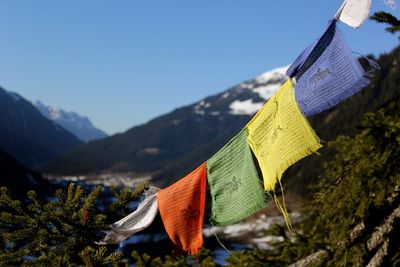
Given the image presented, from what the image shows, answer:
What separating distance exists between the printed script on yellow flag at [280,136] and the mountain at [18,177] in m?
121

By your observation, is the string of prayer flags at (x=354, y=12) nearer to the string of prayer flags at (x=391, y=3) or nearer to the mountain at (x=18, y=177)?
the string of prayer flags at (x=391, y=3)

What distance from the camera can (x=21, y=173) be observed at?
134500 mm

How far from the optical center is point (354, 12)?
3811 mm

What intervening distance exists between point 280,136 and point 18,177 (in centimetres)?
13504

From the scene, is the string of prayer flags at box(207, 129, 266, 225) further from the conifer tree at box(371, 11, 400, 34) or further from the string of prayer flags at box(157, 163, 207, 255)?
the conifer tree at box(371, 11, 400, 34)

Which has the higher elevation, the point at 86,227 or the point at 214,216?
the point at 86,227

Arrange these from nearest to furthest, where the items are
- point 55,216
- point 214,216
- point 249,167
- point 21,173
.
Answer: point 55,216 < point 249,167 < point 214,216 < point 21,173

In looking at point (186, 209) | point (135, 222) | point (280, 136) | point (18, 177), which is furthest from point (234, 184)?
point (18, 177)

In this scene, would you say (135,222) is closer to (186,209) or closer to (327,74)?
(186,209)

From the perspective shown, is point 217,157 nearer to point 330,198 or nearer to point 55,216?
point 55,216

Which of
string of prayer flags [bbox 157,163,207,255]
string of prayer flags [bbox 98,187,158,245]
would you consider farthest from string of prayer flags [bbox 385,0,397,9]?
string of prayer flags [bbox 98,187,158,245]

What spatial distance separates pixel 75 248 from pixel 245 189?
162 centimetres

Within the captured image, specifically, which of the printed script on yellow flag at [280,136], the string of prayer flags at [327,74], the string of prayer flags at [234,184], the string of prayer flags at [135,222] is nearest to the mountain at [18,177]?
the string of prayer flags at [135,222]

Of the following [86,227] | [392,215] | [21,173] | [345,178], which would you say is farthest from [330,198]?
[21,173]
